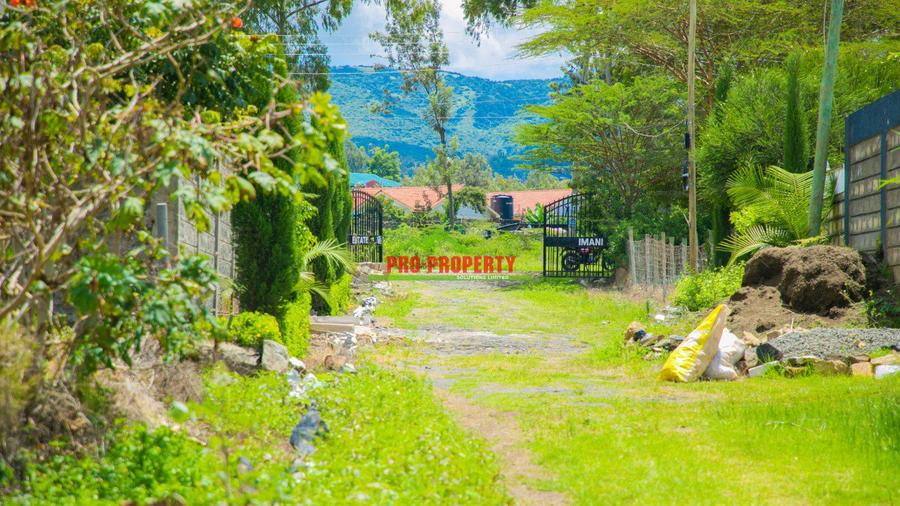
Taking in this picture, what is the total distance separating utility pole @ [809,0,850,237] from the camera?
1602 cm

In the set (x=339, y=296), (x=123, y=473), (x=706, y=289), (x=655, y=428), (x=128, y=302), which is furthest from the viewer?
(x=339, y=296)

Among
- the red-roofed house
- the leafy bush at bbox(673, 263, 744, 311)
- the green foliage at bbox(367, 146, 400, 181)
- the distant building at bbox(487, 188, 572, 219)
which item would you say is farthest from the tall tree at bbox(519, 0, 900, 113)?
the green foliage at bbox(367, 146, 400, 181)

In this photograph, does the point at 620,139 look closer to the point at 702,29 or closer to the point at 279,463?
the point at 702,29

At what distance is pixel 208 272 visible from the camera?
507 cm

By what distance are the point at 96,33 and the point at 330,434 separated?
344cm

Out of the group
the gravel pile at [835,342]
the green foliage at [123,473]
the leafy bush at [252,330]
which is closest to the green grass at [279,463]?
the green foliage at [123,473]

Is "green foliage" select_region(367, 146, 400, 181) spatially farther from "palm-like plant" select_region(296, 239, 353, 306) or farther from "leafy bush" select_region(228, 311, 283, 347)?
"leafy bush" select_region(228, 311, 283, 347)

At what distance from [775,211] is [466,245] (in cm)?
2566

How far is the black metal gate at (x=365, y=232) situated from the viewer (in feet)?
95.1

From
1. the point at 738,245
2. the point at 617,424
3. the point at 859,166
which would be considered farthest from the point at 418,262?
the point at 617,424

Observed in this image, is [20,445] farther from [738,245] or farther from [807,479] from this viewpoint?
[738,245]

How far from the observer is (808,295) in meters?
13.8

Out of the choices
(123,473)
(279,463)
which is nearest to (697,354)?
(279,463)

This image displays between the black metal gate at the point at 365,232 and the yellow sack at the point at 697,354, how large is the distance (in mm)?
18342
